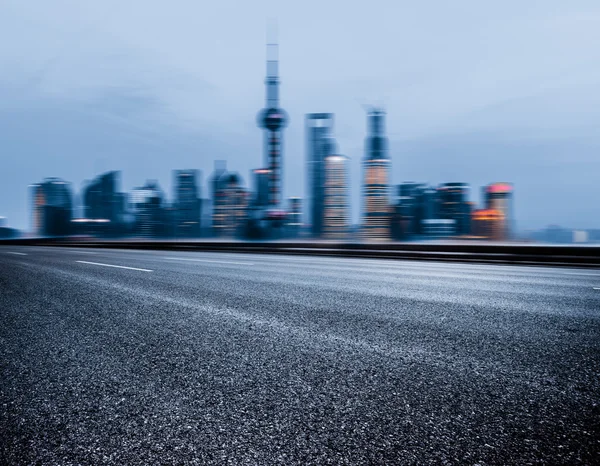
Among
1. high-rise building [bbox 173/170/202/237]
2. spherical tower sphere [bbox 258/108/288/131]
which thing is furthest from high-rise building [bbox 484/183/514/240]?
high-rise building [bbox 173/170/202/237]

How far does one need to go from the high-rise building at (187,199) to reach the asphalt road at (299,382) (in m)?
110

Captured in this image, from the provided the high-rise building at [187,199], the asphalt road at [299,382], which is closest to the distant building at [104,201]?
the high-rise building at [187,199]

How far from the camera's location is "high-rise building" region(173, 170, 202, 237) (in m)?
121

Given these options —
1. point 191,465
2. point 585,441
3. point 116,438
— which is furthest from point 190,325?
point 585,441

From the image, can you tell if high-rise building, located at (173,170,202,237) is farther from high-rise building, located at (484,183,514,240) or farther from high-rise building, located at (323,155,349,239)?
high-rise building, located at (484,183,514,240)

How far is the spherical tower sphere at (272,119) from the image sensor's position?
310 feet

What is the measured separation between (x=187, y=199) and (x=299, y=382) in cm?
14786

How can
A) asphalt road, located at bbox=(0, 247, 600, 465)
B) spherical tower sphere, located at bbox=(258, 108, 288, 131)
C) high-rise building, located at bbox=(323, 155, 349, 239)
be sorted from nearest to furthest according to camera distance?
asphalt road, located at bbox=(0, 247, 600, 465), spherical tower sphere, located at bbox=(258, 108, 288, 131), high-rise building, located at bbox=(323, 155, 349, 239)

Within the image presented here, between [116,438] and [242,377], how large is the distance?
3.06 feet

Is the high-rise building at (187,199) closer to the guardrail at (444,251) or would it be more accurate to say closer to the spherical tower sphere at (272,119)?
the spherical tower sphere at (272,119)

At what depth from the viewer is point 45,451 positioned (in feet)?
5.76

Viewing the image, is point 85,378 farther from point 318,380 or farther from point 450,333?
point 450,333

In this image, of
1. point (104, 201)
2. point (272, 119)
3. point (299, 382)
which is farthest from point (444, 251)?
point (104, 201)

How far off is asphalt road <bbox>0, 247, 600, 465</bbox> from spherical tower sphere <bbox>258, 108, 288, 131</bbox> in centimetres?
9308
